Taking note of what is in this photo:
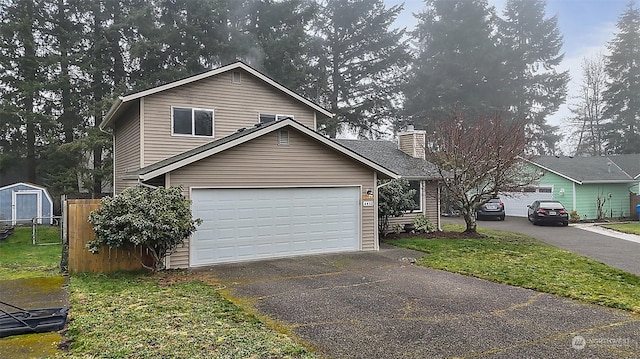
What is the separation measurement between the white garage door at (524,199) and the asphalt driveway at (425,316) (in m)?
18.9

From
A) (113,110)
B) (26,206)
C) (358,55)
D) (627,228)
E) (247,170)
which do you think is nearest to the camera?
(247,170)

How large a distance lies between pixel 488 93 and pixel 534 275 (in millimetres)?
30621

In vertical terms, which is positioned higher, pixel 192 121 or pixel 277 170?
pixel 192 121

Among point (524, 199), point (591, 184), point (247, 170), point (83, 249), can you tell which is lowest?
point (83, 249)

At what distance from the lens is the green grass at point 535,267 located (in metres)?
8.00

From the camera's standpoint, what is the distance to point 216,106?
48.3ft

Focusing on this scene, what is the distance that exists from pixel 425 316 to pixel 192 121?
34.1 feet

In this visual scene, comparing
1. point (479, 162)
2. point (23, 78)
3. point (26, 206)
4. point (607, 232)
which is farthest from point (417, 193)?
point (23, 78)

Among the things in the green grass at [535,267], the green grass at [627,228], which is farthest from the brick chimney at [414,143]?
the green grass at [627,228]

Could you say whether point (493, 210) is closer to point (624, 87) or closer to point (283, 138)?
point (283, 138)

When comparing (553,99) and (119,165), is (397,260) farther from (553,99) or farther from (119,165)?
(553,99)

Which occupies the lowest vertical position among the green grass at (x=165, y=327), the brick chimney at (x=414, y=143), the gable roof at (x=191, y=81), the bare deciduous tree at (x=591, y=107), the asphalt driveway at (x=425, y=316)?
the asphalt driveway at (x=425, y=316)

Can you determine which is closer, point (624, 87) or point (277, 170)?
point (277, 170)

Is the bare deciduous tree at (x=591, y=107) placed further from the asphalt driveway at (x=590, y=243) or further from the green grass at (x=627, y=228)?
the asphalt driveway at (x=590, y=243)
